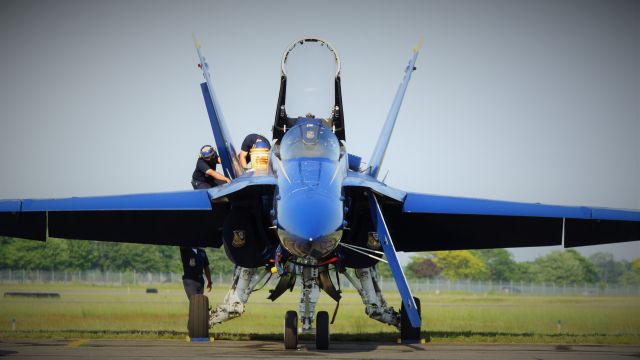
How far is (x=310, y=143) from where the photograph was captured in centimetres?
1152

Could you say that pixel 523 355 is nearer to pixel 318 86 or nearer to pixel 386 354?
pixel 386 354

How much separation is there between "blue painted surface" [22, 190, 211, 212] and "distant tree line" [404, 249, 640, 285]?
26989 mm

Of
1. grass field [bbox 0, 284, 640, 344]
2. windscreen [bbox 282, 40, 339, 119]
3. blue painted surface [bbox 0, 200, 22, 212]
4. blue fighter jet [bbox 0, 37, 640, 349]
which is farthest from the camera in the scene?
grass field [bbox 0, 284, 640, 344]

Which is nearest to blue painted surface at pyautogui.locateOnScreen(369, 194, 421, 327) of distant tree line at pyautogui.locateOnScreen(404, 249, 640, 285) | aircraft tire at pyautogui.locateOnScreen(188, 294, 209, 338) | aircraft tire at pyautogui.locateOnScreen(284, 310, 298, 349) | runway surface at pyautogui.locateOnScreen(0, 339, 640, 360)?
runway surface at pyautogui.locateOnScreen(0, 339, 640, 360)

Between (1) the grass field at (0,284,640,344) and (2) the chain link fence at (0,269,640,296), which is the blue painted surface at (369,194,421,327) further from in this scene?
(2) the chain link fence at (0,269,640,296)

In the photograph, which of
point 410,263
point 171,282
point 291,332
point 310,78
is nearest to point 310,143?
point 310,78

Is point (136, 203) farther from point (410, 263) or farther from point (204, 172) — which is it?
point (410, 263)

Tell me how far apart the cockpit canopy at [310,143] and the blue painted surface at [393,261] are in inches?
33.2

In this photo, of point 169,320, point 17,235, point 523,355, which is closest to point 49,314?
point 169,320

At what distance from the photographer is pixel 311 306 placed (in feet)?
40.3

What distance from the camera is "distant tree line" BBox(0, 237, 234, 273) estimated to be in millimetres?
46000

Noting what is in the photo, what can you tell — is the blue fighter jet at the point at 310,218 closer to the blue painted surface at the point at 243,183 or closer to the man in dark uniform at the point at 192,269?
the blue painted surface at the point at 243,183

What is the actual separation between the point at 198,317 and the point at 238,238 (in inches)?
67.5

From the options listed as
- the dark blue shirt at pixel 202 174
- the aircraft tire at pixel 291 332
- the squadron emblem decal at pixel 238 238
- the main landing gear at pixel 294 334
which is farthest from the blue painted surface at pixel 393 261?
the dark blue shirt at pixel 202 174
